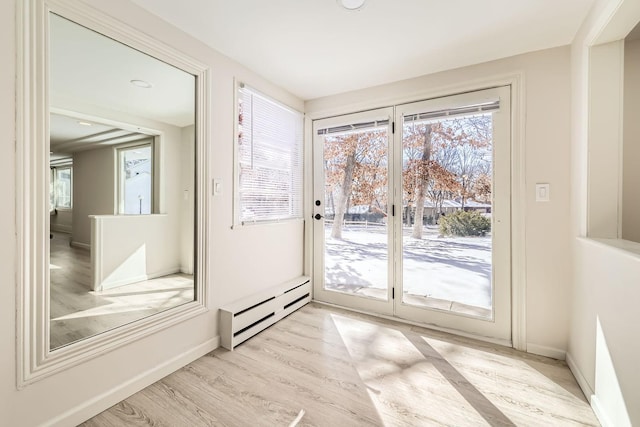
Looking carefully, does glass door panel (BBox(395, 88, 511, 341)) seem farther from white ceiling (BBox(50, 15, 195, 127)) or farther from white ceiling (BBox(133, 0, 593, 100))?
white ceiling (BBox(50, 15, 195, 127))

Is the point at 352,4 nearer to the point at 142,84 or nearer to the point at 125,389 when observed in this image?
the point at 142,84

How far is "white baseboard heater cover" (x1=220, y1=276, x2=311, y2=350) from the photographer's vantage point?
2.24 metres

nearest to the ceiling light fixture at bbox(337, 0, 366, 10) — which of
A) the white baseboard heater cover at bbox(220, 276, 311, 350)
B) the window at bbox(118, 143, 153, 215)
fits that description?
the window at bbox(118, 143, 153, 215)

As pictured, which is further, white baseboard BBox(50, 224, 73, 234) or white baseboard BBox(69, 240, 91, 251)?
white baseboard BBox(69, 240, 91, 251)

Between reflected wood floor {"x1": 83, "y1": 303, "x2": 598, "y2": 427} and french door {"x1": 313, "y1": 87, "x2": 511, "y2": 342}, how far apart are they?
1.44 ft

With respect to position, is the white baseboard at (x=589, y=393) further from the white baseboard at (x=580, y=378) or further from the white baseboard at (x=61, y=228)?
the white baseboard at (x=61, y=228)

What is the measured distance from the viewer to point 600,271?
1.56 meters

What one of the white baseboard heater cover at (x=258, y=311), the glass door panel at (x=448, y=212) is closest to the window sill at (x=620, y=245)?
the glass door panel at (x=448, y=212)

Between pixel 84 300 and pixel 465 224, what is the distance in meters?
2.86

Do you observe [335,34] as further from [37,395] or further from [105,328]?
[37,395]

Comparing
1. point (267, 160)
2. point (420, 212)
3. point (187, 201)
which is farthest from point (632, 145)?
point (187, 201)

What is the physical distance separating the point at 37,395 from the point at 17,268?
0.63 meters

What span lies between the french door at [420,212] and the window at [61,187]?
219 centimetres

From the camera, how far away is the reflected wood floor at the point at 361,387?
1526 millimetres
